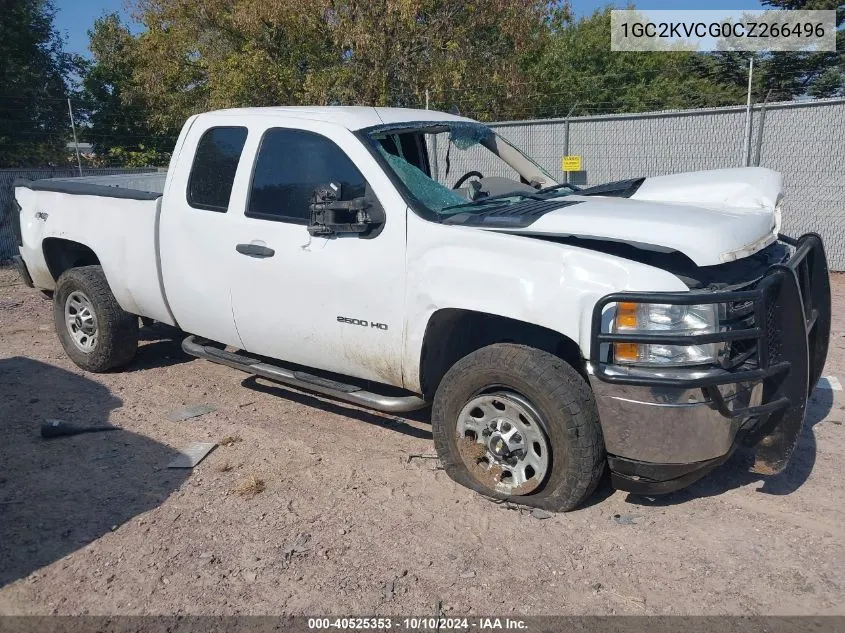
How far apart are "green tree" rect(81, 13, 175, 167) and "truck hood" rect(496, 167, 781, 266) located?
68.5 ft

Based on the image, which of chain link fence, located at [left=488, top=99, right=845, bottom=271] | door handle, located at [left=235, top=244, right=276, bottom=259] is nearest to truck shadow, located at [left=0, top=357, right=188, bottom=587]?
door handle, located at [left=235, top=244, right=276, bottom=259]

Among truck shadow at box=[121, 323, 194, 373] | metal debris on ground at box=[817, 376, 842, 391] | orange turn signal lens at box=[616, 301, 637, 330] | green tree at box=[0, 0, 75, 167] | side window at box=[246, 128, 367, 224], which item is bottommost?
metal debris on ground at box=[817, 376, 842, 391]

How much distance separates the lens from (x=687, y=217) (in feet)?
12.1

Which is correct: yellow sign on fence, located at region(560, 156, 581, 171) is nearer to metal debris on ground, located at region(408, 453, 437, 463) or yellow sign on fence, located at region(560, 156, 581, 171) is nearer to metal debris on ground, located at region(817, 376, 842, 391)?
metal debris on ground, located at region(817, 376, 842, 391)

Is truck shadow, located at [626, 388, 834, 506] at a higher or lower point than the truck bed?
lower

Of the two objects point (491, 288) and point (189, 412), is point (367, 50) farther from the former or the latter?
point (491, 288)

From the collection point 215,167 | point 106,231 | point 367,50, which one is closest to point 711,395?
point 215,167

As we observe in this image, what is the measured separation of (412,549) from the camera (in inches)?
141

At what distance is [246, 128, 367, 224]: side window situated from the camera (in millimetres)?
4422

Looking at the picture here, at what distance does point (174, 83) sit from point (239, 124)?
21.3 meters

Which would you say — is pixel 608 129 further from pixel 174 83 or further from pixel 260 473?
pixel 174 83

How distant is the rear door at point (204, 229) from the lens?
4.91 m

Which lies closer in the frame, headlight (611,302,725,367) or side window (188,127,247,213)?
headlight (611,302,725,367)

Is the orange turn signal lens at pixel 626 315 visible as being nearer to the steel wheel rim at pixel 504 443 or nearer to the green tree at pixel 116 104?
the steel wheel rim at pixel 504 443
